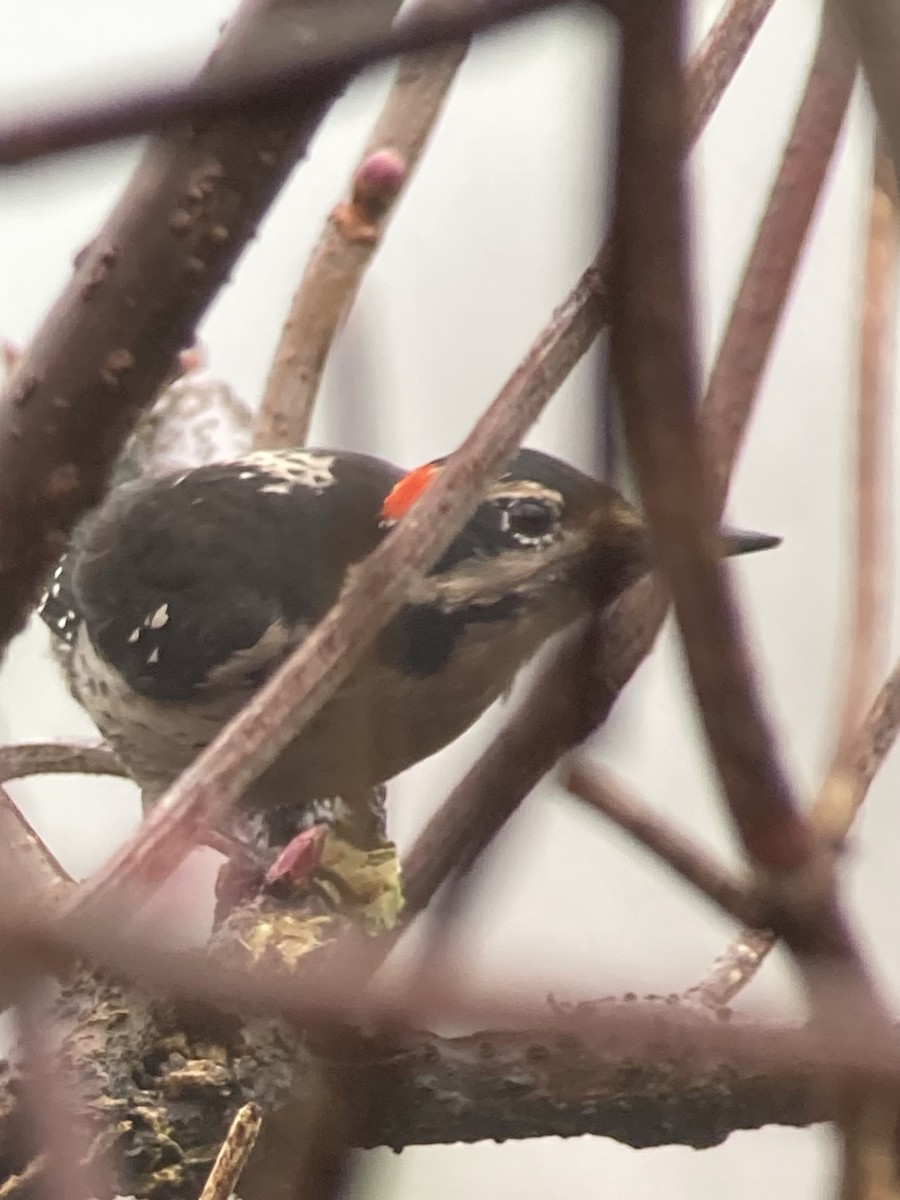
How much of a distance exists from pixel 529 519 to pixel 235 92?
23.7 inches

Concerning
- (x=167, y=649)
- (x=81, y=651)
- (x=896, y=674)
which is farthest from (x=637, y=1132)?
(x=81, y=651)

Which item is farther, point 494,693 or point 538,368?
point 494,693

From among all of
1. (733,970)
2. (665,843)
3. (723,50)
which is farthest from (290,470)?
(665,843)

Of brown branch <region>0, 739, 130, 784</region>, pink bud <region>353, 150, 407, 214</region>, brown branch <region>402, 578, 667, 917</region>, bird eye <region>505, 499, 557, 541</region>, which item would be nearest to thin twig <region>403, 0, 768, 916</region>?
brown branch <region>402, 578, 667, 917</region>

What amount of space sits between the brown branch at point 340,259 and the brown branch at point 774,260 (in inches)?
15.7

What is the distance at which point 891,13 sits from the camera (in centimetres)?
12

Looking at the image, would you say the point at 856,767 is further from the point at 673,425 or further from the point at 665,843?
the point at 673,425

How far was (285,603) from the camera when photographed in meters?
0.84

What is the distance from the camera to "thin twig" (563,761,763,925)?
0.19m

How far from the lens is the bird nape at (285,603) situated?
2.38 feet

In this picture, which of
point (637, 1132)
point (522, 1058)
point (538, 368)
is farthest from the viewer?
point (637, 1132)

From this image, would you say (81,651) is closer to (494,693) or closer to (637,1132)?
(494,693)

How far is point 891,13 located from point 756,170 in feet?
3.05

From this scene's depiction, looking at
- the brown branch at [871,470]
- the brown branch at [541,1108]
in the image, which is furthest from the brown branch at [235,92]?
the brown branch at [541,1108]
